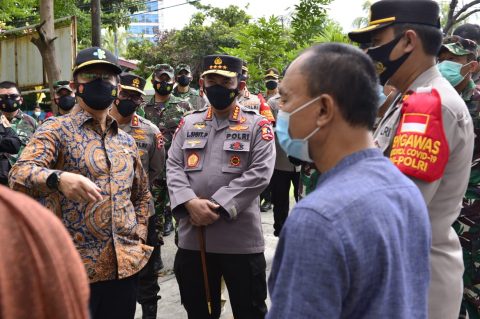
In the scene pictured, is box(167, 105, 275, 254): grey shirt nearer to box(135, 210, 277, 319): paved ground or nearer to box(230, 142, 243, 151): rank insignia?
box(230, 142, 243, 151): rank insignia

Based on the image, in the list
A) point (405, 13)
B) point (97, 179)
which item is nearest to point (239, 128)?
point (97, 179)

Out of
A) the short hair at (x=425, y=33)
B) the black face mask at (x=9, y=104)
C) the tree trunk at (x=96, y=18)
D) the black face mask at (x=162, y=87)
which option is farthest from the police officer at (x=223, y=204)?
the tree trunk at (x=96, y=18)

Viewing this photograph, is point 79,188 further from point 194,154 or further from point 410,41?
point 410,41

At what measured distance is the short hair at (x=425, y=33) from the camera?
2.39 m

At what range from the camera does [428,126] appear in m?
2.11

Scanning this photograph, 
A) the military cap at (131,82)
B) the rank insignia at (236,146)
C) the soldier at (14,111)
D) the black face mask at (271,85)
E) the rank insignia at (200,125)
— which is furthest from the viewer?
the black face mask at (271,85)

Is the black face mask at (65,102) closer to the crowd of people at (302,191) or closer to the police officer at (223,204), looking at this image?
the crowd of people at (302,191)

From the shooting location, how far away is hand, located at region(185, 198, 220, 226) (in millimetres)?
3510

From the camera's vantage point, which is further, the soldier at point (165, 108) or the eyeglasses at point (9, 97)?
the soldier at point (165, 108)

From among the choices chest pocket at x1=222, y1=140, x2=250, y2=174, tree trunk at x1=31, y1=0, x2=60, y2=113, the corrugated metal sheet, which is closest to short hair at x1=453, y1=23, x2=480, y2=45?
chest pocket at x1=222, y1=140, x2=250, y2=174

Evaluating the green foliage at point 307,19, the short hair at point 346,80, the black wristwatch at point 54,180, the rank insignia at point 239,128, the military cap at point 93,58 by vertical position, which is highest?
the green foliage at point 307,19

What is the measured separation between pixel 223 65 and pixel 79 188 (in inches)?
69.8

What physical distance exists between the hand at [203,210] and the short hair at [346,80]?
6.79ft

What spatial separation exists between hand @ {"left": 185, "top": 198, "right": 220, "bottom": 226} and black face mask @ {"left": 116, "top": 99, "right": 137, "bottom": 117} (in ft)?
5.67
